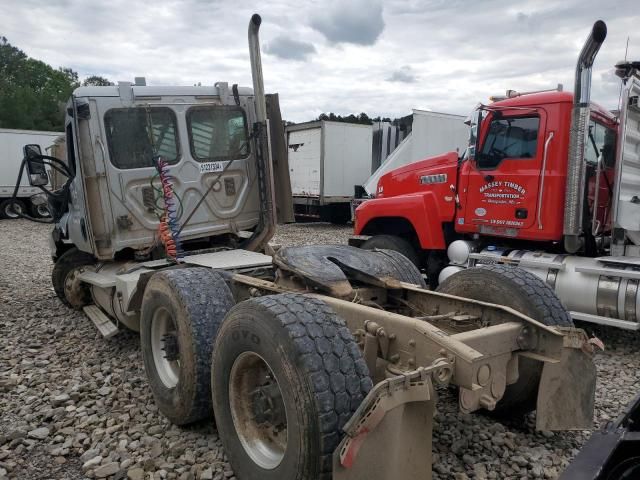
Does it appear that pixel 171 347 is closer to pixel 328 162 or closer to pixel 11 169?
pixel 328 162

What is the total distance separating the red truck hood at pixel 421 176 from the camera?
22.0 feet

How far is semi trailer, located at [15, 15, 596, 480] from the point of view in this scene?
7.65 feet

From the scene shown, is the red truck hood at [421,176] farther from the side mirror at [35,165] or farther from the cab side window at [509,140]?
the side mirror at [35,165]

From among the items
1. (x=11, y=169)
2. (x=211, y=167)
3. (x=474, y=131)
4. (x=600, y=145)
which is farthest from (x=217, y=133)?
(x=11, y=169)

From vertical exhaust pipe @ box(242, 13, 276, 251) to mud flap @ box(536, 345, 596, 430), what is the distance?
3334 mm

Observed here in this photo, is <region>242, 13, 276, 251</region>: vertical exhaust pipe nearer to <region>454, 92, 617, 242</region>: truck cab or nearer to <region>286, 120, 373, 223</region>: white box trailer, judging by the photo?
<region>454, 92, 617, 242</region>: truck cab

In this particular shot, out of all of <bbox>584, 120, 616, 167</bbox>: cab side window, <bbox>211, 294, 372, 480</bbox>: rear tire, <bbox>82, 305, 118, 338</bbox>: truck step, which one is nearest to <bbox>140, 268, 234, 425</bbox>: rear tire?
<bbox>211, 294, 372, 480</bbox>: rear tire

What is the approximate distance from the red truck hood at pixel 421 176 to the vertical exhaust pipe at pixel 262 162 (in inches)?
93.7

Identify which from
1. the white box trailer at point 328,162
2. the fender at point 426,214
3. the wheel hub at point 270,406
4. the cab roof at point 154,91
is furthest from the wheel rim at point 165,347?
the white box trailer at point 328,162

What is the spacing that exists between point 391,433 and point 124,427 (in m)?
2.20

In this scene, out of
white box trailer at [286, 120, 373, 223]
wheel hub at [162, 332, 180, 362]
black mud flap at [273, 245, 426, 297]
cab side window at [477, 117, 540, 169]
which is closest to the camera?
black mud flap at [273, 245, 426, 297]

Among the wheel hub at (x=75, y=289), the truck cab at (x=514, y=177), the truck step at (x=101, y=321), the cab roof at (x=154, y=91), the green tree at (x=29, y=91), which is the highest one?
the green tree at (x=29, y=91)

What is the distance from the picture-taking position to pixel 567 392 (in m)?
2.93

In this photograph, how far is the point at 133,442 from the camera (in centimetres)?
341
